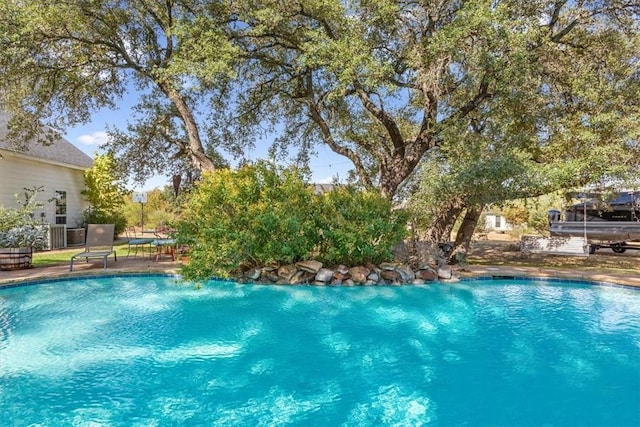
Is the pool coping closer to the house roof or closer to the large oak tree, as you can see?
the large oak tree

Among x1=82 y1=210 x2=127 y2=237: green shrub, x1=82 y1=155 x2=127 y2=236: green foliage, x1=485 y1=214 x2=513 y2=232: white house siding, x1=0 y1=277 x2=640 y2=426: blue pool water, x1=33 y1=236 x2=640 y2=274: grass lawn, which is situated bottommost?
x1=0 y1=277 x2=640 y2=426: blue pool water

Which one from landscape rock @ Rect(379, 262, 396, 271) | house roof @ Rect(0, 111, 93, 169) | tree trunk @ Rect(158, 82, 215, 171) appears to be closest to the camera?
landscape rock @ Rect(379, 262, 396, 271)

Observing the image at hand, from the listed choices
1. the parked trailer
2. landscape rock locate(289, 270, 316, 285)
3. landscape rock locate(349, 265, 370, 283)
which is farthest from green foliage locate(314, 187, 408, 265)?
the parked trailer

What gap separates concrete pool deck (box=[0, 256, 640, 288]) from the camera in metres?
9.20

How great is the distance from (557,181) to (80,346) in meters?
10.9

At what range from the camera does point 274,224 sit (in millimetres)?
9125

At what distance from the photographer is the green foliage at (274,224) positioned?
912 centimetres

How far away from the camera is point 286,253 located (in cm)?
935

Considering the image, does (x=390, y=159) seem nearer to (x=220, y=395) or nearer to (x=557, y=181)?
(x=557, y=181)

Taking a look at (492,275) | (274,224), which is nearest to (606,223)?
(492,275)

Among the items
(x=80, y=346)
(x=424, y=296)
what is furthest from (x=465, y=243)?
(x=80, y=346)

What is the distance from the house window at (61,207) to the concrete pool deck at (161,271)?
6.42 meters

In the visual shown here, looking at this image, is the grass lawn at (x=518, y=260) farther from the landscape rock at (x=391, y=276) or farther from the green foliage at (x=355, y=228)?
the green foliage at (x=355, y=228)

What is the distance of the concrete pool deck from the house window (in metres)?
6.42
